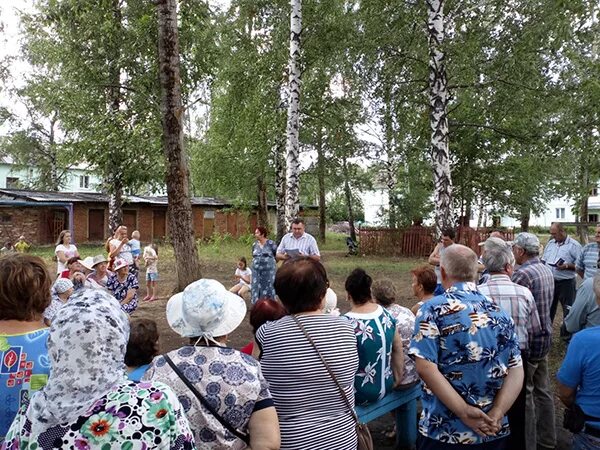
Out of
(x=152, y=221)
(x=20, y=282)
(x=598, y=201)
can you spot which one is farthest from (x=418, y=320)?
(x=598, y=201)

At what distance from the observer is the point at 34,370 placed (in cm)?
216

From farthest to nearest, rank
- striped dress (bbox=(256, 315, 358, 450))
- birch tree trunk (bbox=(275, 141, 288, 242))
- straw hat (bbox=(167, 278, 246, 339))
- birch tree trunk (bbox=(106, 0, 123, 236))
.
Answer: birch tree trunk (bbox=(275, 141, 288, 242)), birch tree trunk (bbox=(106, 0, 123, 236)), striped dress (bbox=(256, 315, 358, 450)), straw hat (bbox=(167, 278, 246, 339))

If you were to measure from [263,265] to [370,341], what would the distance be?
→ 5193 mm

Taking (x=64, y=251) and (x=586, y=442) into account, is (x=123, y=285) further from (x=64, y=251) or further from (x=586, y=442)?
(x=586, y=442)

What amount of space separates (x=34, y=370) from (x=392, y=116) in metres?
12.0

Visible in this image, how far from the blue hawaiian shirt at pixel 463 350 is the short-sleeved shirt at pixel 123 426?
1.45 meters

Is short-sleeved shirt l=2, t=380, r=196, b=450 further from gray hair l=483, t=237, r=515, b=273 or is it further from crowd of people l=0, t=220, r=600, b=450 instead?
gray hair l=483, t=237, r=515, b=273

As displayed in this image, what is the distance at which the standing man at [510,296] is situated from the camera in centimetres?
338

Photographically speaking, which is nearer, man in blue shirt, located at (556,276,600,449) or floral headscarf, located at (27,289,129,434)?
floral headscarf, located at (27,289,129,434)

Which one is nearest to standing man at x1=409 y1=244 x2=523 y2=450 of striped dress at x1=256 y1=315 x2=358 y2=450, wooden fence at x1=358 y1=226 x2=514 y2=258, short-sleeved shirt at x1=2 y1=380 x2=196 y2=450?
striped dress at x1=256 y1=315 x2=358 y2=450

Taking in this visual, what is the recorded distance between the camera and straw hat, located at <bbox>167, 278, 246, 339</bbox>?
2084 mm

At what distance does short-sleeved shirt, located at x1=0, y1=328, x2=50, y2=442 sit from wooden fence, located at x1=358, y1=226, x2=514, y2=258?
20.8 metres

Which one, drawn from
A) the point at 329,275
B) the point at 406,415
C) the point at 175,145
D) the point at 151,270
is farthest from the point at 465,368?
the point at 329,275

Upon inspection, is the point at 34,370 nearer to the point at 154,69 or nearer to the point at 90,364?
the point at 90,364
